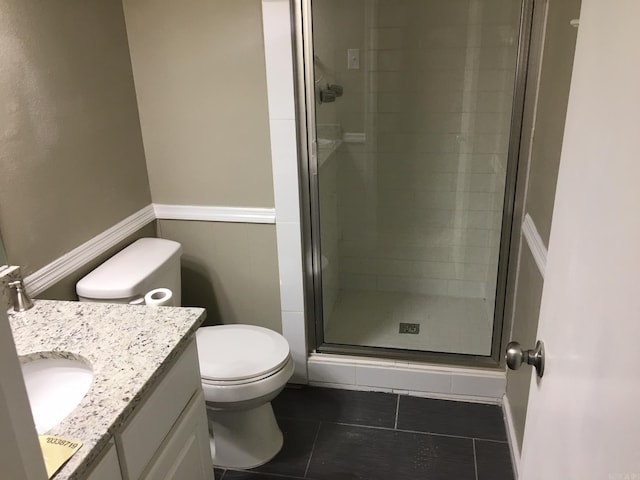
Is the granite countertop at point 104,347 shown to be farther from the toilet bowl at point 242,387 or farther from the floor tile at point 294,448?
the floor tile at point 294,448

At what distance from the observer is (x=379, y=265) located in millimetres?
3166

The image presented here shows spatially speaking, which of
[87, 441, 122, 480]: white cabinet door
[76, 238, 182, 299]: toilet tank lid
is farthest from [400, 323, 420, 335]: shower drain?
[87, 441, 122, 480]: white cabinet door

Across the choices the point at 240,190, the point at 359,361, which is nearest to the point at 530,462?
the point at 359,361

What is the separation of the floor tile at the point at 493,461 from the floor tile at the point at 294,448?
644 mm

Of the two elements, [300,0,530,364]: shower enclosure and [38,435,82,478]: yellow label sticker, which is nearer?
[38,435,82,478]: yellow label sticker

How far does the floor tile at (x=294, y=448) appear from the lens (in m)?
2.08

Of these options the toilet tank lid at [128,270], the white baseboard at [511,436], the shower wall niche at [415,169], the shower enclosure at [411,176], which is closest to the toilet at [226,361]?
the toilet tank lid at [128,270]

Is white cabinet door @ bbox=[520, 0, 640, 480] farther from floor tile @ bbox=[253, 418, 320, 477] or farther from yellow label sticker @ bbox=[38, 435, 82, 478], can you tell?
floor tile @ bbox=[253, 418, 320, 477]

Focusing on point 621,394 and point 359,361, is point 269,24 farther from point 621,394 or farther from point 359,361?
point 621,394

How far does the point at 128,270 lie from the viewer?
198 cm

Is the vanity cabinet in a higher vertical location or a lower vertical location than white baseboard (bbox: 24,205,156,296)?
lower

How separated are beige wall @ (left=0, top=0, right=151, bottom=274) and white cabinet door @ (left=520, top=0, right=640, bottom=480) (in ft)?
4.96

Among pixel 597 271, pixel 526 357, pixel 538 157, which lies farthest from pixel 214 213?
pixel 597 271

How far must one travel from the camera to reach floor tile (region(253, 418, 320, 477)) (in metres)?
2.08
